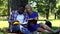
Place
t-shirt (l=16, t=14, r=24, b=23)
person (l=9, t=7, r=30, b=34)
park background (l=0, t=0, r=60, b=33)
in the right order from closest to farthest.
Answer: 1. person (l=9, t=7, r=30, b=34)
2. t-shirt (l=16, t=14, r=24, b=23)
3. park background (l=0, t=0, r=60, b=33)

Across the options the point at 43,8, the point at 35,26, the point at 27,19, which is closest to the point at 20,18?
the point at 27,19

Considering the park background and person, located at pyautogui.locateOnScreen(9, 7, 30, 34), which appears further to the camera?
the park background

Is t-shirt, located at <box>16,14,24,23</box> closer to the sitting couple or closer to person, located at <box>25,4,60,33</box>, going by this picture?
the sitting couple

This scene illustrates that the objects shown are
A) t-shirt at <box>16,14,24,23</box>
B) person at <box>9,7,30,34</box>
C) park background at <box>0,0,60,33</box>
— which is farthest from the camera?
park background at <box>0,0,60,33</box>

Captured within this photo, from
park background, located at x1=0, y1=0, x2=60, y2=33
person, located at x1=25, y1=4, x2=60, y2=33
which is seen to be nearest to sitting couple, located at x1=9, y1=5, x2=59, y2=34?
person, located at x1=25, y1=4, x2=60, y2=33

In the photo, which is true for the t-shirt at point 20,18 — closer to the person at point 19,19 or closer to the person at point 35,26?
the person at point 19,19

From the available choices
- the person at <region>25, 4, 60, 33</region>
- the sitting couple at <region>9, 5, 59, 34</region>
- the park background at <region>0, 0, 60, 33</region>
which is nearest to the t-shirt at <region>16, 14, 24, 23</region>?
the sitting couple at <region>9, 5, 59, 34</region>

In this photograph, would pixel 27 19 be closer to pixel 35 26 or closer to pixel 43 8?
pixel 35 26

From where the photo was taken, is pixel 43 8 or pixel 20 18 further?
pixel 43 8

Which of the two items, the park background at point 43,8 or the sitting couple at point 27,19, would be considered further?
the park background at point 43,8

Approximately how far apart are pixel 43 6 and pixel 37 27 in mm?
1756

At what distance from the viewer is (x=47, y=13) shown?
5414 millimetres

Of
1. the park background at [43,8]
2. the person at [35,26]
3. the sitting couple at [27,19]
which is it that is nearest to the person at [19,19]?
the sitting couple at [27,19]

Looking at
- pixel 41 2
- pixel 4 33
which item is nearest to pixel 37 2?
pixel 41 2
